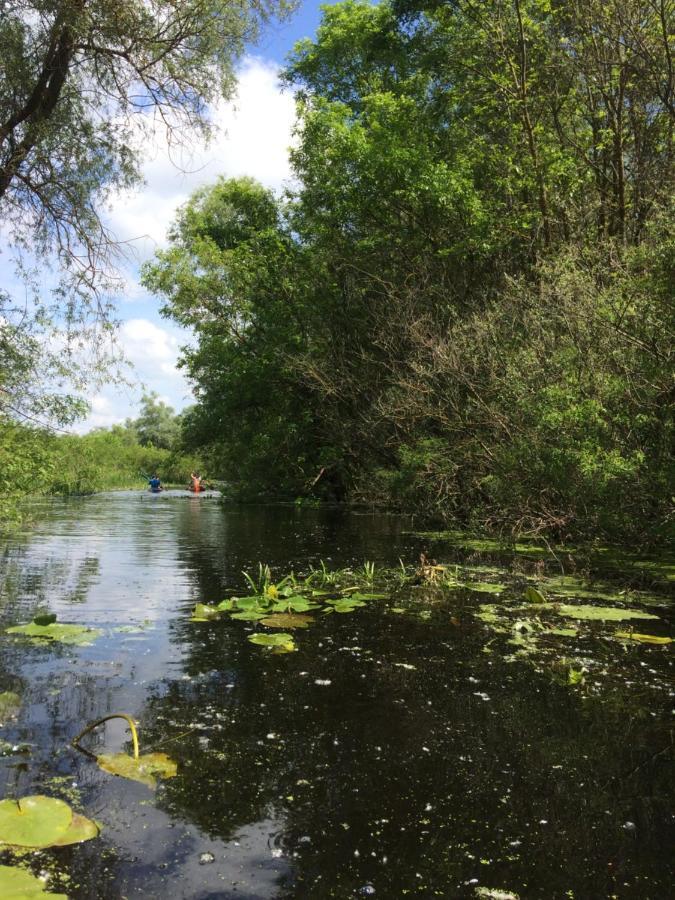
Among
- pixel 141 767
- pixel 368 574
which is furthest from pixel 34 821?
pixel 368 574

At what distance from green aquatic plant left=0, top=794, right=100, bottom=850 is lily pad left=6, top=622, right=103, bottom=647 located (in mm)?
3381

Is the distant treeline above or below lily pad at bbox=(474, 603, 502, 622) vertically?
above

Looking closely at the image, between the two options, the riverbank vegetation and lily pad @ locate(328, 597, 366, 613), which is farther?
the riverbank vegetation

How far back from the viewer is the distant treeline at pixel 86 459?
11.1 meters

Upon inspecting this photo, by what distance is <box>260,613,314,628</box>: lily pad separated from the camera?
7695 millimetres

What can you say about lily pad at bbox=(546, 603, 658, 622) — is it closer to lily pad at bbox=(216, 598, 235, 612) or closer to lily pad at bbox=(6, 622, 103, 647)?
lily pad at bbox=(216, 598, 235, 612)

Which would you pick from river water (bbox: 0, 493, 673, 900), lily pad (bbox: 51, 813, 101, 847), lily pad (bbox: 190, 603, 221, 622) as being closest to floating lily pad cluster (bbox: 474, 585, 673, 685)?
river water (bbox: 0, 493, 673, 900)

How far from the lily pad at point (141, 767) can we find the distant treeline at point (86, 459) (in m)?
7.65

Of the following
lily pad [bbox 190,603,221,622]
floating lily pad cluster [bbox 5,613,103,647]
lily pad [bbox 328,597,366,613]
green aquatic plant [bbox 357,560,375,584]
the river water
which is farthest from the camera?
green aquatic plant [bbox 357,560,375,584]

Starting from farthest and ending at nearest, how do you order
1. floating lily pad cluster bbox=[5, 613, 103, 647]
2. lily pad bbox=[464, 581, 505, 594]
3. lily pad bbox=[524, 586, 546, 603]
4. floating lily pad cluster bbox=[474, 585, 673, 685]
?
lily pad bbox=[464, 581, 505, 594] < lily pad bbox=[524, 586, 546, 603] < floating lily pad cluster bbox=[5, 613, 103, 647] < floating lily pad cluster bbox=[474, 585, 673, 685]

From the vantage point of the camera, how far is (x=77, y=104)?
10727 mm

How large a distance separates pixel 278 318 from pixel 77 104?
17.4 meters

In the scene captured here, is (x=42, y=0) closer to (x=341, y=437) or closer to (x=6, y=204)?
(x=6, y=204)

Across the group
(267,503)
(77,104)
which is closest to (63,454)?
(77,104)
